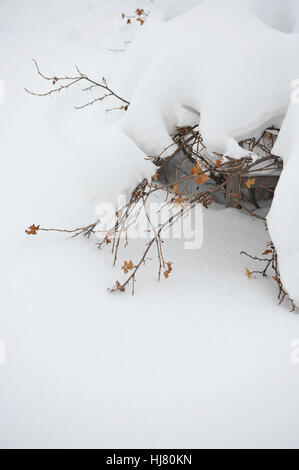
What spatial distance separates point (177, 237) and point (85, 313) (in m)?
0.58

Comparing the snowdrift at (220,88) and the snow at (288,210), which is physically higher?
the snowdrift at (220,88)

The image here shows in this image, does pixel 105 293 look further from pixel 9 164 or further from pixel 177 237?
pixel 9 164

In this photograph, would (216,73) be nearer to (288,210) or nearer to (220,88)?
(220,88)

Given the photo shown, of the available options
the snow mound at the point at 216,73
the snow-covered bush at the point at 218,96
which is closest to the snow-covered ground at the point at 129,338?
the snow-covered bush at the point at 218,96

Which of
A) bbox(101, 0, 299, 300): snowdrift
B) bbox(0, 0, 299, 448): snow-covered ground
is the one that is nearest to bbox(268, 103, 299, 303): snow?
bbox(101, 0, 299, 300): snowdrift

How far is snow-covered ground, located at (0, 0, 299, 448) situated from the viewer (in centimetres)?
89

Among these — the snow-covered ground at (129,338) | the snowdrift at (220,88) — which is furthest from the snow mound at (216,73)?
the snow-covered ground at (129,338)

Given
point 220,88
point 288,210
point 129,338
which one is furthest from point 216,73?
point 129,338

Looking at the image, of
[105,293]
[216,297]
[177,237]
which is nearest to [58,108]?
[177,237]

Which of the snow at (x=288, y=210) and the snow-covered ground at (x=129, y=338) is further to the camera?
the snow at (x=288, y=210)

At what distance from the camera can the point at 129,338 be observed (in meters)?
1.09

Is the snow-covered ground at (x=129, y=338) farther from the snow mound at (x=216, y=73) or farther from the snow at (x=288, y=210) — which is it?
the snow mound at (x=216, y=73)

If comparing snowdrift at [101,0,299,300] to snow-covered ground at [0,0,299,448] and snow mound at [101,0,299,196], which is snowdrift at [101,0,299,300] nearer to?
snow mound at [101,0,299,196]

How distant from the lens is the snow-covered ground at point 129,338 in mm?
891
